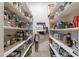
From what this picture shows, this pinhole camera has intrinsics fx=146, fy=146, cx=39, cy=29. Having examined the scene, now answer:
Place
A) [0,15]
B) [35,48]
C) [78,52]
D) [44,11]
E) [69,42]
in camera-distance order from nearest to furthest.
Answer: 1. [0,15]
2. [78,52]
3. [69,42]
4. [35,48]
5. [44,11]

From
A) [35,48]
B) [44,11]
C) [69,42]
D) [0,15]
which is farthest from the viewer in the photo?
[44,11]

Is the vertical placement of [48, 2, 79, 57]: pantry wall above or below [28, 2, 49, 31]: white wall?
below

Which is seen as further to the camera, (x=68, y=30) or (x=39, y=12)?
(x=39, y=12)

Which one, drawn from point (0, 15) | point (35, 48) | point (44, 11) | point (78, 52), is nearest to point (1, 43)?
point (0, 15)

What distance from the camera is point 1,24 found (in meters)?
1.36

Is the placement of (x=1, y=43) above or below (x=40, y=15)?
below

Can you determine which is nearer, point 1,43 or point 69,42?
point 1,43

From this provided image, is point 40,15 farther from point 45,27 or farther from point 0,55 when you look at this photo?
point 0,55

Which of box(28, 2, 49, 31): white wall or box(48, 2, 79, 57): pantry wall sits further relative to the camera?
box(28, 2, 49, 31): white wall

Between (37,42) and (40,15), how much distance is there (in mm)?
1337

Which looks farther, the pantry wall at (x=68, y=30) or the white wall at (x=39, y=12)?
the white wall at (x=39, y=12)

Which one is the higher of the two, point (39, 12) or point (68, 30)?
point (39, 12)

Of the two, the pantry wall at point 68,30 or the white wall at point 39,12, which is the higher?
the white wall at point 39,12

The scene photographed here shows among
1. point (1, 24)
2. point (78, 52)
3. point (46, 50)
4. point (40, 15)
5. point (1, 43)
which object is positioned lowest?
point (46, 50)
